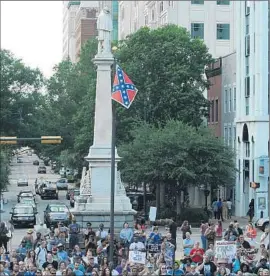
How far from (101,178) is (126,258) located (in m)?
12.6

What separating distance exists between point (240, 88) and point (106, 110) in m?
18.6

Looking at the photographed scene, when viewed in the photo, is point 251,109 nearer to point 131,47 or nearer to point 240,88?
point 240,88

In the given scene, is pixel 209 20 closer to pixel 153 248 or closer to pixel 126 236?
pixel 126 236

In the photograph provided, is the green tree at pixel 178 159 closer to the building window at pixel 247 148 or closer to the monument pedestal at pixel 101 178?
the building window at pixel 247 148

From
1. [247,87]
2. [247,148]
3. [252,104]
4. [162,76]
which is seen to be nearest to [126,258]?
[252,104]

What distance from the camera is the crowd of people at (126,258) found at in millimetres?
22594

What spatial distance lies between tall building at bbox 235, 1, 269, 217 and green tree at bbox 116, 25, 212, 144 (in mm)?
3355

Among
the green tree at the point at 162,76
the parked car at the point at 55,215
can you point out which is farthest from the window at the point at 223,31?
the parked car at the point at 55,215

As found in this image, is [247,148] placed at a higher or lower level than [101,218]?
higher

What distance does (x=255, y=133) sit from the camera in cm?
5334

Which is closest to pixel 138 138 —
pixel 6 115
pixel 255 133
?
pixel 255 133

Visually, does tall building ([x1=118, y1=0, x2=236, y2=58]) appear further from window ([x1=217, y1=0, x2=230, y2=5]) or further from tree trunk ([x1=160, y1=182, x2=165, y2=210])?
tree trunk ([x1=160, y1=182, x2=165, y2=210])

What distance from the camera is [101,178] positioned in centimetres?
3931

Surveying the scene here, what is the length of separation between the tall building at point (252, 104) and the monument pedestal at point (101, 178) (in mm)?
14605
